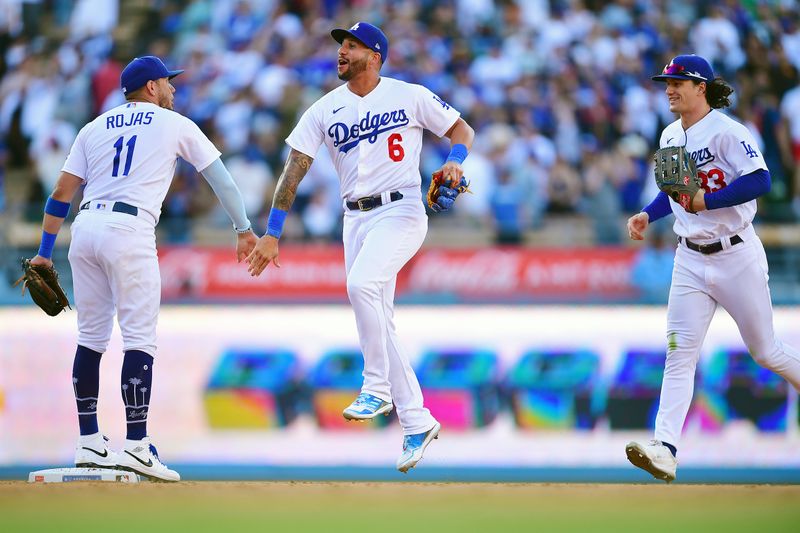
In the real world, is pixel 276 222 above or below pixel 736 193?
below

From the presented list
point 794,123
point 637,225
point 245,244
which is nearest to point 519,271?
point 794,123

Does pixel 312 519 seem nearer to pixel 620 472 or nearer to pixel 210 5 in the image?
pixel 620 472

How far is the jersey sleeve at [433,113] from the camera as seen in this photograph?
23.7 ft

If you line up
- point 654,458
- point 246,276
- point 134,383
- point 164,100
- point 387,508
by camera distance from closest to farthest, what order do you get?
point 387,508 < point 654,458 < point 134,383 < point 164,100 < point 246,276

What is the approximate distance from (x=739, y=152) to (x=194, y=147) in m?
3.14

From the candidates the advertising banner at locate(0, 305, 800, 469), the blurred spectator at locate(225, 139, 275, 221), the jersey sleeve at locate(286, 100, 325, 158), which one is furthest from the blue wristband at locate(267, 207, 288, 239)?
the blurred spectator at locate(225, 139, 275, 221)

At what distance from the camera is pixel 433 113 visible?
23.7ft

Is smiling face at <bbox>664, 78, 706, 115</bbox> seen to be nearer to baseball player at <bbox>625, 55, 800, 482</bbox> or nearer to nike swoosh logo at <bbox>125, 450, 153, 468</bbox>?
baseball player at <bbox>625, 55, 800, 482</bbox>

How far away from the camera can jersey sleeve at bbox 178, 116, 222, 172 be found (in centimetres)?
708

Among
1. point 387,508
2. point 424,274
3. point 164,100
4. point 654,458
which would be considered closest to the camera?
point 387,508

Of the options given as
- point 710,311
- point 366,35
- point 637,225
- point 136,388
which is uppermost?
point 366,35

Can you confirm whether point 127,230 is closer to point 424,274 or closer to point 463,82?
point 424,274

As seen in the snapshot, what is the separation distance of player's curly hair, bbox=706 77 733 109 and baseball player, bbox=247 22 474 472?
4.65ft

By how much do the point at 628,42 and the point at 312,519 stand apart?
35.5 feet
